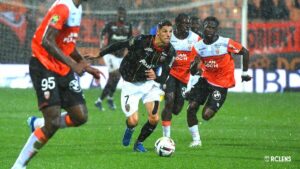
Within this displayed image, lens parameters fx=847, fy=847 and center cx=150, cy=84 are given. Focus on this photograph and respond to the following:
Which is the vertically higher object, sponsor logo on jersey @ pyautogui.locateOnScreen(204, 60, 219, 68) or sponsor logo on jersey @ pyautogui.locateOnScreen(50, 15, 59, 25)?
sponsor logo on jersey @ pyautogui.locateOnScreen(50, 15, 59, 25)

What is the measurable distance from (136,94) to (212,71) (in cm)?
227

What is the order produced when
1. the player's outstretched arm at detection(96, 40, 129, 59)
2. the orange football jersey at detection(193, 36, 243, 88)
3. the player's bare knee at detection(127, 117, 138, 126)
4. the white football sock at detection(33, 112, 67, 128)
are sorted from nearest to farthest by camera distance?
the white football sock at detection(33, 112, 67, 128)
the player's outstretched arm at detection(96, 40, 129, 59)
the player's bare knee at detection(127, 117, 138, 126)
the orange football jersey at detection(193, 36, 243, 88)

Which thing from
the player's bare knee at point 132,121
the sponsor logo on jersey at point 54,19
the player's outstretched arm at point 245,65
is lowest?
the player's bare knee at point 132,121

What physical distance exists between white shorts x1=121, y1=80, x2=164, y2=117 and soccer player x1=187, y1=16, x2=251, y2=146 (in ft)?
4.98

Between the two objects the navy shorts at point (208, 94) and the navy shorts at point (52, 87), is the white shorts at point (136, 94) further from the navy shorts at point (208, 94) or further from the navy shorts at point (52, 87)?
the navy shorts at point (52, 87)

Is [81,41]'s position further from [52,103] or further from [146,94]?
[52,103]

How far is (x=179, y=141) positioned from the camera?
1499 centimetres

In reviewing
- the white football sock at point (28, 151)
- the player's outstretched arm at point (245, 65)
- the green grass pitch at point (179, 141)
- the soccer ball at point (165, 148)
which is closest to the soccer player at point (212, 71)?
the player's outstretched arm at point (245, 65)

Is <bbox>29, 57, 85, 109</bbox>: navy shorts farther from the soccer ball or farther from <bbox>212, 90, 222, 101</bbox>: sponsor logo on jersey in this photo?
<bbox>212, 90, 222, 101</bbox>: sponsor logo on jersey

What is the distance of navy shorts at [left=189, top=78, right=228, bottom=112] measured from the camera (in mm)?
14506

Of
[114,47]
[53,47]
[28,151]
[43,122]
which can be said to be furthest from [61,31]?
[114,47]

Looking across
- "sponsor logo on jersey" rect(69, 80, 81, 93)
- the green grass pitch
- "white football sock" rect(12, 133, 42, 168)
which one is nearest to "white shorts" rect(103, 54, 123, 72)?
the green grass pitch

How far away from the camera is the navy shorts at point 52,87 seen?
9906mm

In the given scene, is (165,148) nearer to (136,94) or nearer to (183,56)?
(136,94)
